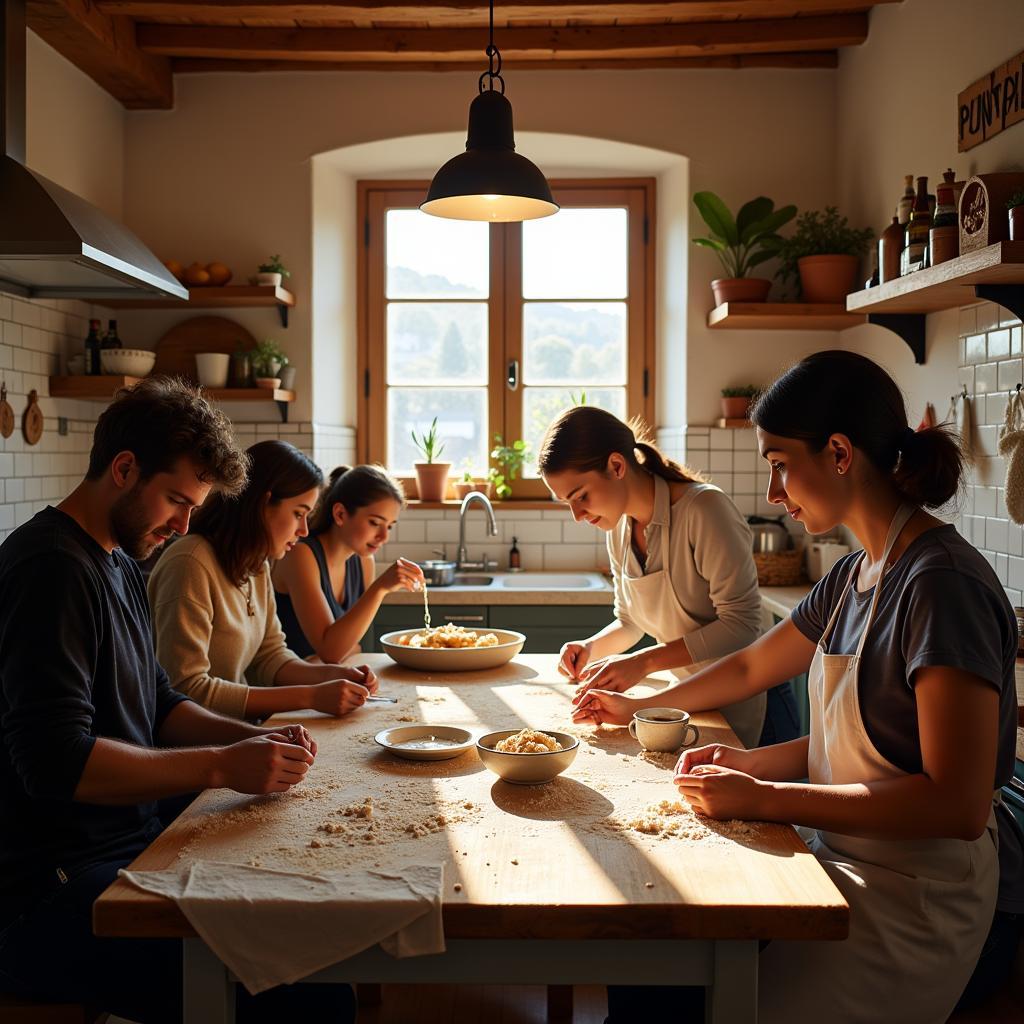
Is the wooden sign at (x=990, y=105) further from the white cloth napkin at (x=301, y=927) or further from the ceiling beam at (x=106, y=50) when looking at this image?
the ceiling beam at (x=106, y=50)

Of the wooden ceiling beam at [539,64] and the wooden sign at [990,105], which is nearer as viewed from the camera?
the wooden sign at [990,105]

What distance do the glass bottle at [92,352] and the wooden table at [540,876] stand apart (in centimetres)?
286

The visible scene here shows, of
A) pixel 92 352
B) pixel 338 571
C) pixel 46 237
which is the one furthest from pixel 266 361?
pixel 46 237

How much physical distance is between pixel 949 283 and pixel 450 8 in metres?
2.28

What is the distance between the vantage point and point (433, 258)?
16.5 ft

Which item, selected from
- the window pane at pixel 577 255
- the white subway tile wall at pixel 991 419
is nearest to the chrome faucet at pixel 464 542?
the window pane at pixel 577 255

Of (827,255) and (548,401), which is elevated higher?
(827,255)

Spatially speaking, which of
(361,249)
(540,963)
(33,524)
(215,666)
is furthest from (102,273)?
(540,963)

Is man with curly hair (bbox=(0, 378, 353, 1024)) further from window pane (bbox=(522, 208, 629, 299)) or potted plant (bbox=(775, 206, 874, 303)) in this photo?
window pane (bbox=(522, 208, 629, 299))

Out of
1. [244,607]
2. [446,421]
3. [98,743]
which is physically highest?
[446,421]

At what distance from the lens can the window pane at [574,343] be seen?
5.01 meters

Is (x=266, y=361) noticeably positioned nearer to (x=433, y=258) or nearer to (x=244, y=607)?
(x=433, y=258)

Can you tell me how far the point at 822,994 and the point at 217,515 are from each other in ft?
5.51

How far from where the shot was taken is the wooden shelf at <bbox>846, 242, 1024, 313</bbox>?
2.34 meters
